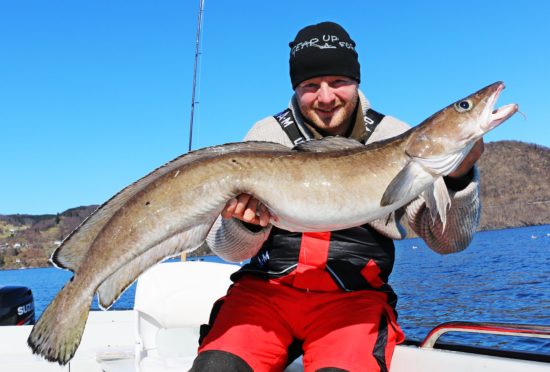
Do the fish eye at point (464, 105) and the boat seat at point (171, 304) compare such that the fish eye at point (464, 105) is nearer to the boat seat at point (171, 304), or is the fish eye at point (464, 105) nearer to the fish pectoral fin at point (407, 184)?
the fish pectoral fin at point (407, 184)

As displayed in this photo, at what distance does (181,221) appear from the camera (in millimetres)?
3213

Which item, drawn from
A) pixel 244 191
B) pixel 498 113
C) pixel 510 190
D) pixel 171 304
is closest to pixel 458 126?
pixel 498 113

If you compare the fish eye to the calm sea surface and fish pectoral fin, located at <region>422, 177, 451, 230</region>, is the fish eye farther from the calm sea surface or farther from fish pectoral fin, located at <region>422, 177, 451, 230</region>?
the calm sea surface

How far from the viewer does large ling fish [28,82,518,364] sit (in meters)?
3.05

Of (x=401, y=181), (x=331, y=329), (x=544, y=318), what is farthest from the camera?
(x=544, y=318)

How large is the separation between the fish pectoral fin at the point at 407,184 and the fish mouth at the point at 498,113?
42 cm

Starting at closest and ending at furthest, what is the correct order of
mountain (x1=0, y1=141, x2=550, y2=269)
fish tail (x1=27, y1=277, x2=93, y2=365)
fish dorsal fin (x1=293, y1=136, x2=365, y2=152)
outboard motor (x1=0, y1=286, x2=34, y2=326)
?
fish tail (x1=27, y1=277, x2=93, y2=365) → fish dorsal fin (x1=293, y1=136, x2=365, y2=152) → outboard motor (x1=0, y1=286, x2=34, y2=326) → mountain (x1=0, y1=141, x2=550, y2=269)

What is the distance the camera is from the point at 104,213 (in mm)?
3246

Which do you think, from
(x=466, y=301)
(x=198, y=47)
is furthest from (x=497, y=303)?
(x=198, y=47)

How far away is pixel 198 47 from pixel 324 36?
5.90 meters

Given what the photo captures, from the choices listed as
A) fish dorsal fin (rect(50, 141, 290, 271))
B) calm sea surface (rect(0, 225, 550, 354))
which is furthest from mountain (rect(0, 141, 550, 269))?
fish dorsal fin (rect(50, 141, 290, 271))

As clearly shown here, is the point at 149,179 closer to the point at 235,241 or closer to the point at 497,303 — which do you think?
the point at 235,241

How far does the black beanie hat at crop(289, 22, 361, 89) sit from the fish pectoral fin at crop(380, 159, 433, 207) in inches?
49.5

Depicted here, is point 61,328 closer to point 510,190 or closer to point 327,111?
point 327,111
